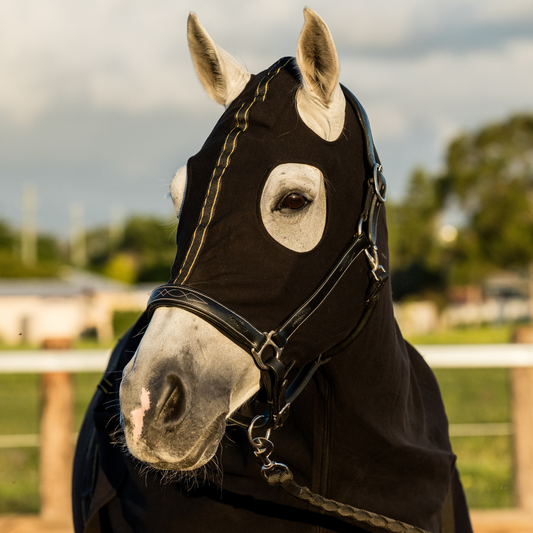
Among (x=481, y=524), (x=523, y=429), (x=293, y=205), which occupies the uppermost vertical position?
(x=293, y=205)

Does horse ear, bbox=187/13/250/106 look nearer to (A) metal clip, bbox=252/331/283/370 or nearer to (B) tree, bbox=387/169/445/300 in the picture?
(A) metal clip, bbox=252/331/283/370

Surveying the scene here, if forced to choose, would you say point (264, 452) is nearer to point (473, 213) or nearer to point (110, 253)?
point (473, 213)

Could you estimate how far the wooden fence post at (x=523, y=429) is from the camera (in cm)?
401

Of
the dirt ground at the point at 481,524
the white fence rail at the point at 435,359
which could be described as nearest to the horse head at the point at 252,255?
the white fence rail at the point at 435,359

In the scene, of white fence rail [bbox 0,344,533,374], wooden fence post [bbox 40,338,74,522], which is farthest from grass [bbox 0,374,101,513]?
white fence rail [bbox 0,344,533,374]

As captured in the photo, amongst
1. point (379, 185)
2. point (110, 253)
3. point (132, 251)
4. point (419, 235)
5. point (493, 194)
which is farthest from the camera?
point (110, 253)

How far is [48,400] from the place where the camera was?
13.3 ft

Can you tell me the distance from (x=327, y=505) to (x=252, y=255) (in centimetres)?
68

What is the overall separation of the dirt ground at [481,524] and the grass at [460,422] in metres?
0.21

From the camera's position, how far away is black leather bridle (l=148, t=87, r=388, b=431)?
1414mm

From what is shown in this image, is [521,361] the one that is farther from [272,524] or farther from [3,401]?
[3,401]

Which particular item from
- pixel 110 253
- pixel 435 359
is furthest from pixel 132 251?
pixel 435 359

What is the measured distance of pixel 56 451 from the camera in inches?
157

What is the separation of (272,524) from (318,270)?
0.73 meters
